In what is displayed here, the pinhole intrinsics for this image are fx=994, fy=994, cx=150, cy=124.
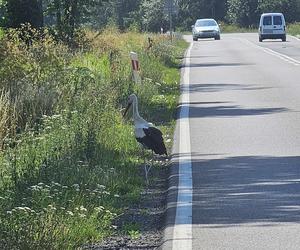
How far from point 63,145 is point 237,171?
2.23 m

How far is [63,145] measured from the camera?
12555mm

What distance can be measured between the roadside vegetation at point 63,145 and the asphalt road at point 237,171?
0.58m

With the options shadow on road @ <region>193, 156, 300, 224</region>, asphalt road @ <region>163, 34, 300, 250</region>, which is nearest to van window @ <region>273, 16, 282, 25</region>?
asphalt road @ <region>163, 34, 300, 250</region>

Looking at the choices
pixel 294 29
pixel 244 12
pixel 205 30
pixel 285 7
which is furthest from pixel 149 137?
pixel 244 12

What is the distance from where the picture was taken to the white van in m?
62.1

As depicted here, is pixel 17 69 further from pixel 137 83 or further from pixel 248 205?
pixel 248 205

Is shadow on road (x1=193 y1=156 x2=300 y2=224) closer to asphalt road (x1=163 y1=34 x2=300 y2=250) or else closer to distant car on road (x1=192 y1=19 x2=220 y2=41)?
asphalt road (x1=163 y1=34 x2=300 y2=250)

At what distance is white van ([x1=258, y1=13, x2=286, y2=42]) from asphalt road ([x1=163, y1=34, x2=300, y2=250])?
1483 inches

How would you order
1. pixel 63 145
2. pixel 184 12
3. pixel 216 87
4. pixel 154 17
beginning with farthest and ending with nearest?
pixel 184 12, pixel 154 17, pixel 216 87, pixel 63 145

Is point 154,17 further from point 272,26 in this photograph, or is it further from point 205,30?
point 272,26

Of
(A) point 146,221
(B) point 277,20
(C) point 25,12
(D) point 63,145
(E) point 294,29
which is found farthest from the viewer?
(E) point 294,29

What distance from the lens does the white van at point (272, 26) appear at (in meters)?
62.1

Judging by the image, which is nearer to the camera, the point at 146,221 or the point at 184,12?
the point at 146,221

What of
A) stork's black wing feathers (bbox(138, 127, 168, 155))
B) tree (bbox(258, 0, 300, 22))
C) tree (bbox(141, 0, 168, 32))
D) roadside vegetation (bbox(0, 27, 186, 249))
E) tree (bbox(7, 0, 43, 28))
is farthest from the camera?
tree (bbox(258, 0, 300, 22))
